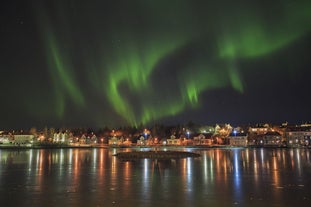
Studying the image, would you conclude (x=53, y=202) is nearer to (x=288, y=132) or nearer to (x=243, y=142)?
(x=243, y=142)

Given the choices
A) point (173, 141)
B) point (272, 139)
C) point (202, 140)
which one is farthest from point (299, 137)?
point (173, 141)

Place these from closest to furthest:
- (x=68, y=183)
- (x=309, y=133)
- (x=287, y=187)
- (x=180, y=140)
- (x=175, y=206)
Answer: (x=175, y=206)
(x=287, y=187)
(x=68, y=183)
(x=309, y=133)
(x=180, y=140)

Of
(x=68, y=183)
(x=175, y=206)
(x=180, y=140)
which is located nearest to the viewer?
(x=175, y=206)

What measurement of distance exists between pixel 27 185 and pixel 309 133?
170870 millimetres

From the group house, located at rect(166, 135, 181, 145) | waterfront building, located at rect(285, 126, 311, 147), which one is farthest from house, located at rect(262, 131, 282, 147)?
house, located at rect(166, 135, 181, 145)

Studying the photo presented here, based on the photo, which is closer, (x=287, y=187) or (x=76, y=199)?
(x=76, y=199)

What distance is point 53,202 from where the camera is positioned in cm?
1695

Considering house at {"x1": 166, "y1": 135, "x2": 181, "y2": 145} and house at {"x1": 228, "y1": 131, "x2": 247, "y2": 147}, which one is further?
house at {"x1": 166, "y1": 135, "x2": 181, "y2": 145}

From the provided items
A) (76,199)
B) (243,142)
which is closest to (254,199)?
(76,199)

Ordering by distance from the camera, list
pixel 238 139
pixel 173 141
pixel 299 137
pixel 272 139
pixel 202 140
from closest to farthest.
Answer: pixel 299 137 < pixel 238 139 < pixel 272 139 < pixel 202 140 < pixel 173 141

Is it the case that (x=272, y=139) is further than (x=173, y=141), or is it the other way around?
(x=173, y=141)

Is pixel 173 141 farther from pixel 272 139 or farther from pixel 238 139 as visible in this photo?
pixel 272 139

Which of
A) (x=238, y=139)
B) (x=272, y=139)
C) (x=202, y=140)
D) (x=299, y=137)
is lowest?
(x=272, y=139)

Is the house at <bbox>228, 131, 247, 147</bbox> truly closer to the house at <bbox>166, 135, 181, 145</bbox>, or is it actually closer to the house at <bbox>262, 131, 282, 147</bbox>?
the house at <bbox>262, 131, 282, 147</bbox>
